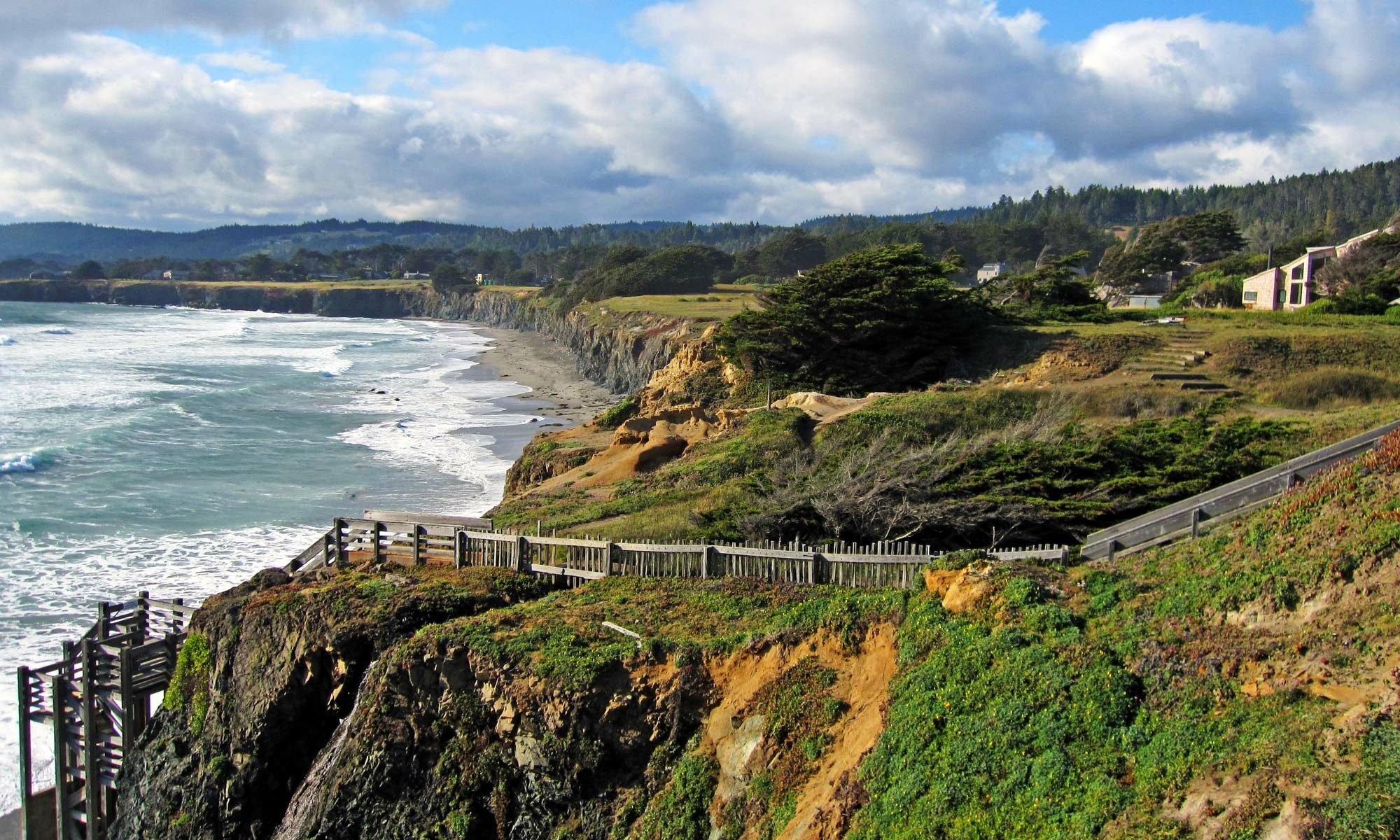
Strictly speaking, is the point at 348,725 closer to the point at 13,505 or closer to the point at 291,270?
the point at 13,505

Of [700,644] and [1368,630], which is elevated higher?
[1368,630]

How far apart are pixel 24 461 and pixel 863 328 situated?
25.6 meters

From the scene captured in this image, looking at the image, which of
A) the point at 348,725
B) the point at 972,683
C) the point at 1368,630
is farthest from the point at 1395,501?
the point at 348,725

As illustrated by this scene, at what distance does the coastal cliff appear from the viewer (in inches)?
3051

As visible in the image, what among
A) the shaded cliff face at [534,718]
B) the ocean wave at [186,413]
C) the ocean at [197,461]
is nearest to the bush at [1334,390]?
the shaded cliff face at [534,718]

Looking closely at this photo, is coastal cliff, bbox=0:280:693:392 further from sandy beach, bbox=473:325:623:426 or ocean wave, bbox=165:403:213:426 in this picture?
ocean wave, bbox=165:403:213:426

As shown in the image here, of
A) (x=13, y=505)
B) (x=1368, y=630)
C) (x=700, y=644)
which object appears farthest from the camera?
→ (x=13, y=505)

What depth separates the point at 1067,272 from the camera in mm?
37219

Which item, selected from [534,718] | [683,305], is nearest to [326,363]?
[683,305]

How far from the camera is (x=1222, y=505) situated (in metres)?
10.1

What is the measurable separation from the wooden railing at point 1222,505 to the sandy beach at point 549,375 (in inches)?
1370

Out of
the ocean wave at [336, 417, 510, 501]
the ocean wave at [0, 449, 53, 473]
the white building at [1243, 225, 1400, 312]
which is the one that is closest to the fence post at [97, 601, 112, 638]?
the ocean wave at [336, 417, 510, 501]

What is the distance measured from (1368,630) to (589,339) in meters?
63.6

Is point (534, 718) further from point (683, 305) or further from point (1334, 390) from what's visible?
point (683, 305)
